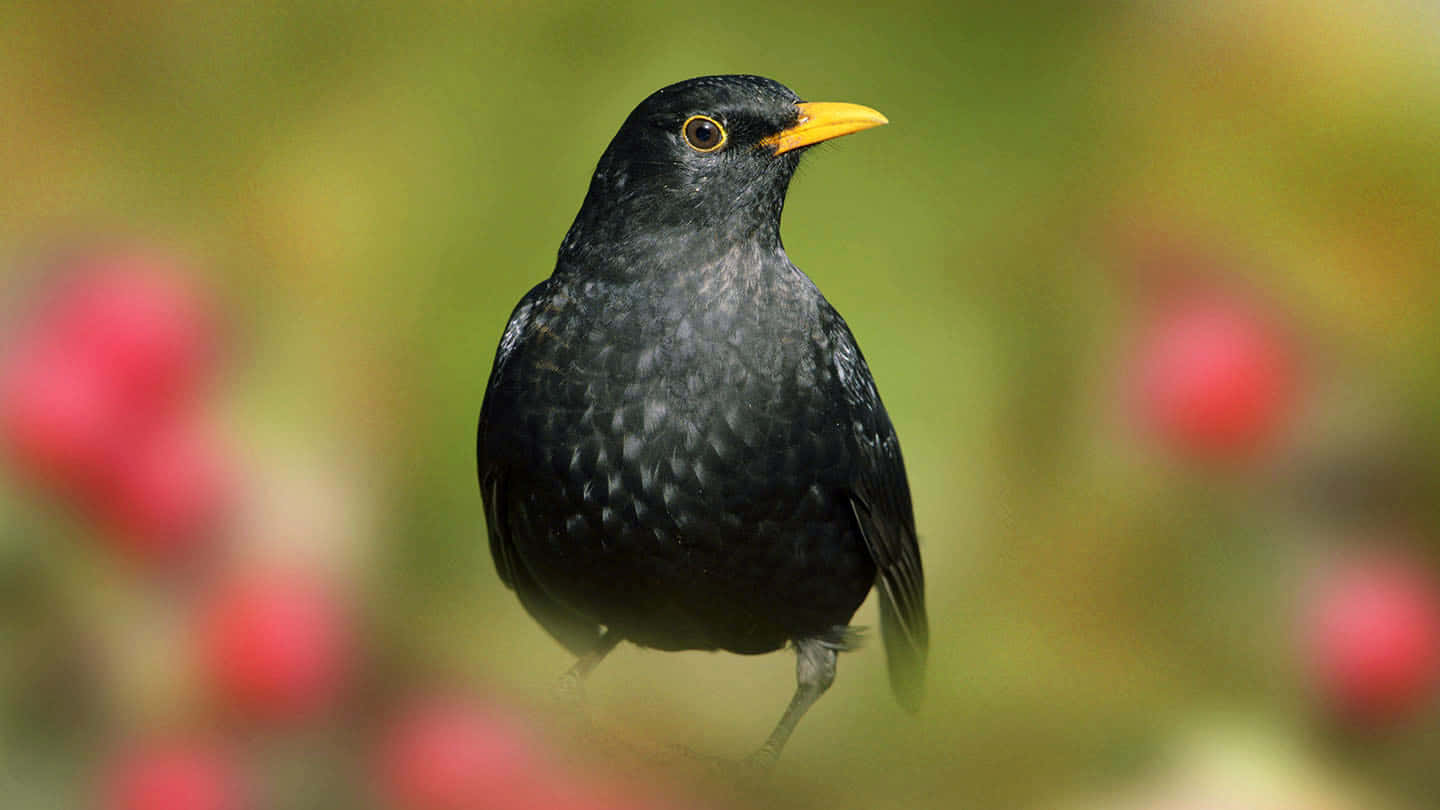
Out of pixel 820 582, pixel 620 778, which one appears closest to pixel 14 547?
pixel 620 778

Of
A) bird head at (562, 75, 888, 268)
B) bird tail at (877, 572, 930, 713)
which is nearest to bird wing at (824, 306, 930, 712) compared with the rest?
bird tail at (877, 572, 930, 713)

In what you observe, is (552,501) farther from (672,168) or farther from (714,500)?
(672,168)

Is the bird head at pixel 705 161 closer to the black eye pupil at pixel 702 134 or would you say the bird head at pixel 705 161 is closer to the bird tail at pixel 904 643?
the black eye pupil at pixel 702 134

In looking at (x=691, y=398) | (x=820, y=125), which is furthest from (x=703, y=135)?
(x=691, y=398)

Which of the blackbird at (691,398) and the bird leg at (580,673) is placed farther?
the bird leg at (580,673)

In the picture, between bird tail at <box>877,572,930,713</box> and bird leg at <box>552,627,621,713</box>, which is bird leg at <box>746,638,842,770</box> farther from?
bird leg at <box>552,627,621,713</box>

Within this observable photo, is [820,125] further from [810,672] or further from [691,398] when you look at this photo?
[810,672]

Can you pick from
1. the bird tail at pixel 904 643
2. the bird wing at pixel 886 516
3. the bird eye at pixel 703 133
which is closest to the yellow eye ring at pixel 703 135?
the bird eye at pixel 703 133
